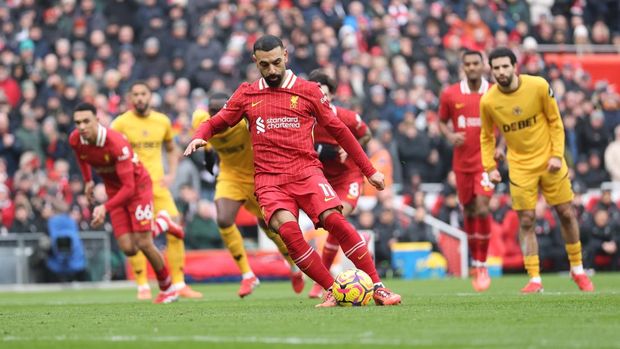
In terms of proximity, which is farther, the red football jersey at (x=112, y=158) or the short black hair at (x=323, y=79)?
the short black hair at (x=323, y=79)

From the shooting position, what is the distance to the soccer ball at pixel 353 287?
11.7 m

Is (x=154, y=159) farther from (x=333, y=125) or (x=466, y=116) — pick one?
(x=333, y=125)

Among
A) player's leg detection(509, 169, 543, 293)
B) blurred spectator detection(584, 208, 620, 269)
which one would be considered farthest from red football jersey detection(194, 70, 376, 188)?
blurred spectator detection(584, 208, 620, 269)

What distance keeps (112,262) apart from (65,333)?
14682 millimetres

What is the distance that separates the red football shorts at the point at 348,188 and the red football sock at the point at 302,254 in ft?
11.5

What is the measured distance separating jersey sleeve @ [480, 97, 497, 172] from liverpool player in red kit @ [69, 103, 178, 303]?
4.05 metres

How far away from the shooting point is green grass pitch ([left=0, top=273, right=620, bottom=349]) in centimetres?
862

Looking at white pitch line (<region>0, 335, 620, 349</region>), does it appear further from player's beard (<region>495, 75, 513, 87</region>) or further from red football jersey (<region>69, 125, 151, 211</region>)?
player's beard (<region>495, 75, 513, 87</region>)

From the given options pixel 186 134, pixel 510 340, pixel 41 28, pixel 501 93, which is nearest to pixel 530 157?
pixel 501 93

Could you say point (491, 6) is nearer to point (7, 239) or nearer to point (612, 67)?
point (612, 67)

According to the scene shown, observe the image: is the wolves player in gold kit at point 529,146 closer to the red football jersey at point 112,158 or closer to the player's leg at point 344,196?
the player's leg at point 344,196

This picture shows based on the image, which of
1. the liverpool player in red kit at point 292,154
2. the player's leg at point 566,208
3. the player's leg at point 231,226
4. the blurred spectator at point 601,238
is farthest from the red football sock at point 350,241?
the blurred spectator at point 601,238

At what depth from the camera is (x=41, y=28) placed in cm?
2750

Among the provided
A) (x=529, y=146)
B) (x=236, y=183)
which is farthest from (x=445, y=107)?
(x=236, y=183)
